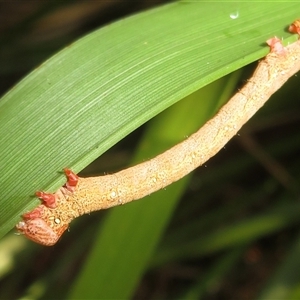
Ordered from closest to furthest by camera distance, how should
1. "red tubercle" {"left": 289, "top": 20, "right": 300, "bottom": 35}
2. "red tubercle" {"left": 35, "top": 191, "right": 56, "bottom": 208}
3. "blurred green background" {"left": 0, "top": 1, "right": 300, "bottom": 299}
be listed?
"red tubercle" {"left": 35, "top": 191, "right": 56, "bottom": 208}, "red tubercle" {"left": 289, "top": 20, "right": 300, "bottom": 35}, "blurred green background" {"left": 0, "top": 1, "right": 300, "bottom": 299}

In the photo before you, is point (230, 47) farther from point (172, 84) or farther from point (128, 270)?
point (128, 270)

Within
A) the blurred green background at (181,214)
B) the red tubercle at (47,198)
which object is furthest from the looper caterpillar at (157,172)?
the blurred green background at (181,214)

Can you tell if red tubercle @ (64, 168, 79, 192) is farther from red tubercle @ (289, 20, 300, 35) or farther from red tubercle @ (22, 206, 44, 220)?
red tubercle @ (289, 20, 300, 35)

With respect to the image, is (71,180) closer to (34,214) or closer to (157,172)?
(34,214)

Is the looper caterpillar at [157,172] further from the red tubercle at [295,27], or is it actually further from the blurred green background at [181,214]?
the blurred green background at [181,214]

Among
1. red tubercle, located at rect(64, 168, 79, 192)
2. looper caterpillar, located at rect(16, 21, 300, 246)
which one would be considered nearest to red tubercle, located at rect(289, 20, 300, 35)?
looper caterpillar, located at rect(16, 21, 300, 246)

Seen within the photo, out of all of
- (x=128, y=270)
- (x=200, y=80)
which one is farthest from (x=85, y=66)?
(x=128, y=270)

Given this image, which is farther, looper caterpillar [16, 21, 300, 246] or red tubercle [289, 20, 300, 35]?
red tubercle [289, 20, 300, 35]
